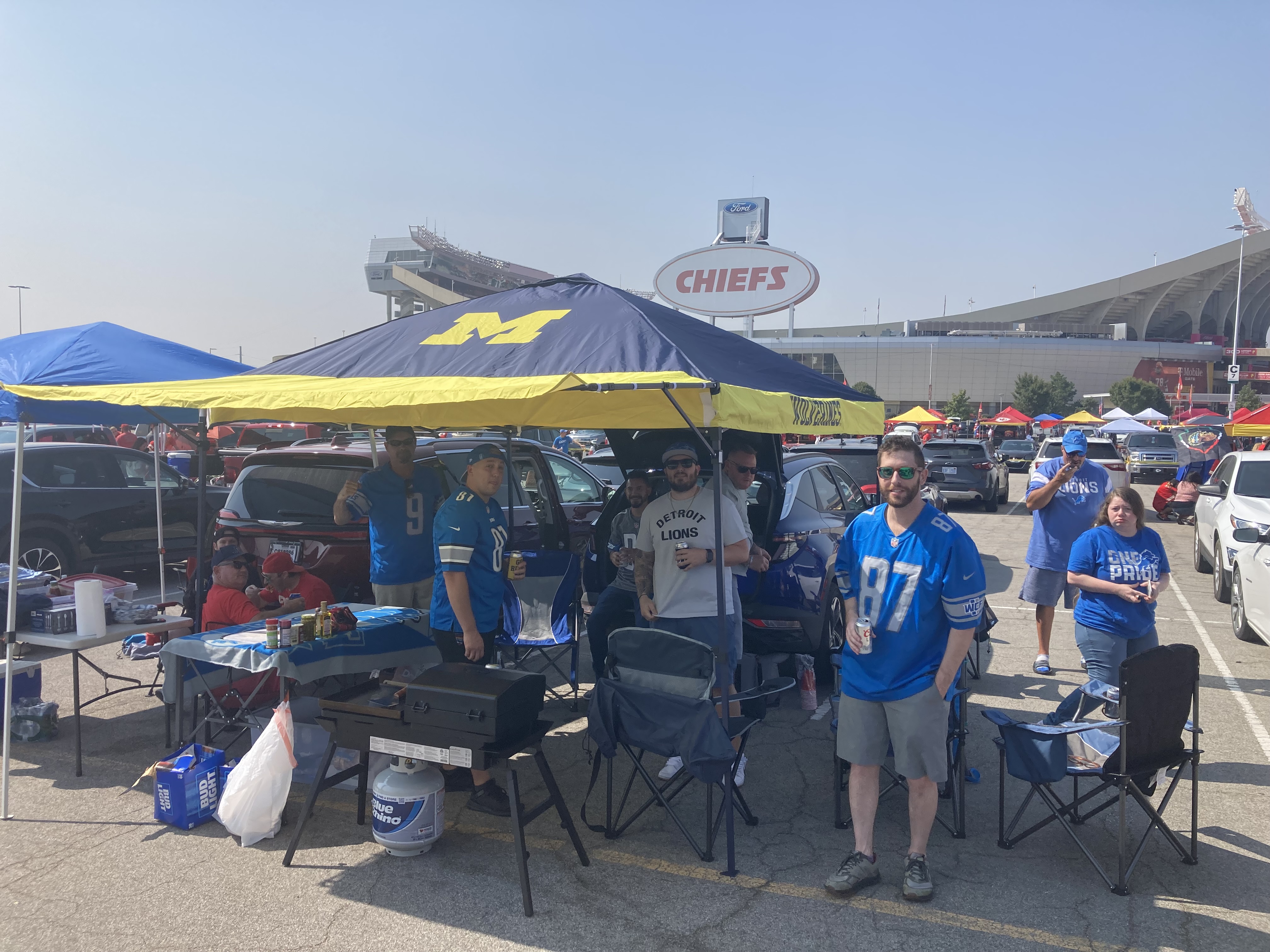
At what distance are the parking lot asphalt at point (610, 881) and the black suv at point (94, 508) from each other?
4.58 meters

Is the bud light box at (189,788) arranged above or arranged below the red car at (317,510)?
below

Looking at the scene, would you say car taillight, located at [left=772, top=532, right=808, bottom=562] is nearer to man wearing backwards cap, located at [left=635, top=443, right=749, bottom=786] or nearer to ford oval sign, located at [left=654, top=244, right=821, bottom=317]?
man wearing backwards cap, located at [left=635, top=443, right=749, bottom=786]

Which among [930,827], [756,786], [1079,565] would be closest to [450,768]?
[756,786]

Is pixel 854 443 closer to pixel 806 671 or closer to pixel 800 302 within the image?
pixel 800 302

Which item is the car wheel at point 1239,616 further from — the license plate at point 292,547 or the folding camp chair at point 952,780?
the license plate at point 292,547

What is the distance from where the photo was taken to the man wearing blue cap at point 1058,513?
6078 millimetres

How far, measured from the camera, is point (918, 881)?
3.43 meters

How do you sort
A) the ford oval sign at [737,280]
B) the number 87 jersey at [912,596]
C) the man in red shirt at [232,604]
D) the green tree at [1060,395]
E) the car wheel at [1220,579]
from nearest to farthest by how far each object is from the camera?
the number 87 jersey at [912,596] < the man in red shirt at [232,604] < the car wheel at [1220,579] < the ford oval sign at [737,280] < the green tree at [1060,395]

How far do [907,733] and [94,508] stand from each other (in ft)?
29.6

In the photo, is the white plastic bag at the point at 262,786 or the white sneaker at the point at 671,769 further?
the white sneaker at the point at 671,769

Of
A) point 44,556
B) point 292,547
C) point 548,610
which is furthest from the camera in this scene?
point 44,556

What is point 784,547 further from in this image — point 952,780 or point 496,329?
point 496,329

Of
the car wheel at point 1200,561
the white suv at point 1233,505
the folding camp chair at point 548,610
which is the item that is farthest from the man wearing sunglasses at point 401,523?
the car wheel at point 1200,561

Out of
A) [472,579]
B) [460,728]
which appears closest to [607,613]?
[472,579]
